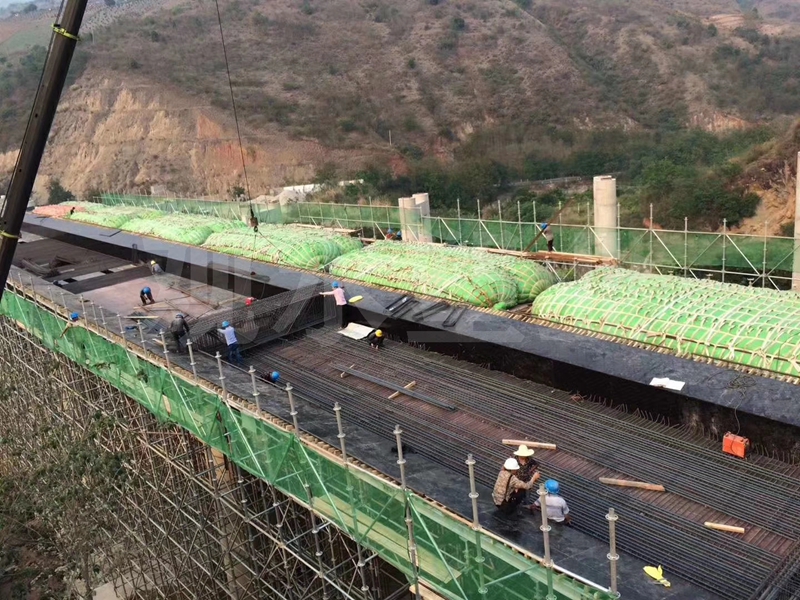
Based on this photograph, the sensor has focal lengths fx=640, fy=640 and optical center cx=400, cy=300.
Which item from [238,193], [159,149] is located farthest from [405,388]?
[159,149]

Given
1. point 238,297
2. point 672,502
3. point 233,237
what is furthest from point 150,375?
point 233,237

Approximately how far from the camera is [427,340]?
41.4ft

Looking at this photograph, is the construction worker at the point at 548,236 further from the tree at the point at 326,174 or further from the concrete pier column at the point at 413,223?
the tree at the point at 326,174

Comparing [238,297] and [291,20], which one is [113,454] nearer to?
[238,297]

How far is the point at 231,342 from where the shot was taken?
1235 centimetres

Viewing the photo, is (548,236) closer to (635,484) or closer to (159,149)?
(635,484)

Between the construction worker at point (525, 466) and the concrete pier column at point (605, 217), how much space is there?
482 inches

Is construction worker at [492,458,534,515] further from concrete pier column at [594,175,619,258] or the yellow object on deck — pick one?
concrete pier column at [594,175,619,258]

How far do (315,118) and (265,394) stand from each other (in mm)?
60668

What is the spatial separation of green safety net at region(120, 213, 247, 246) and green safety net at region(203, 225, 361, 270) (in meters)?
1.58

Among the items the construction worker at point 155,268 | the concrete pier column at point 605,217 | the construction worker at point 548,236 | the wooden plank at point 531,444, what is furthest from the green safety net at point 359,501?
the concrete pier column at point 605,217

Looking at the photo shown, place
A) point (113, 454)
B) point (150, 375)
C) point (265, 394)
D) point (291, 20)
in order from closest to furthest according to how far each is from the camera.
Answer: point (265, 394)
point (150, 375)
point (113, 454)
point (291, 20)

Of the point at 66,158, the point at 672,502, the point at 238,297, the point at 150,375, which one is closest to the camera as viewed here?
the point at 672,502

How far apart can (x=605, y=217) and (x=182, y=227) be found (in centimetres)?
1455
